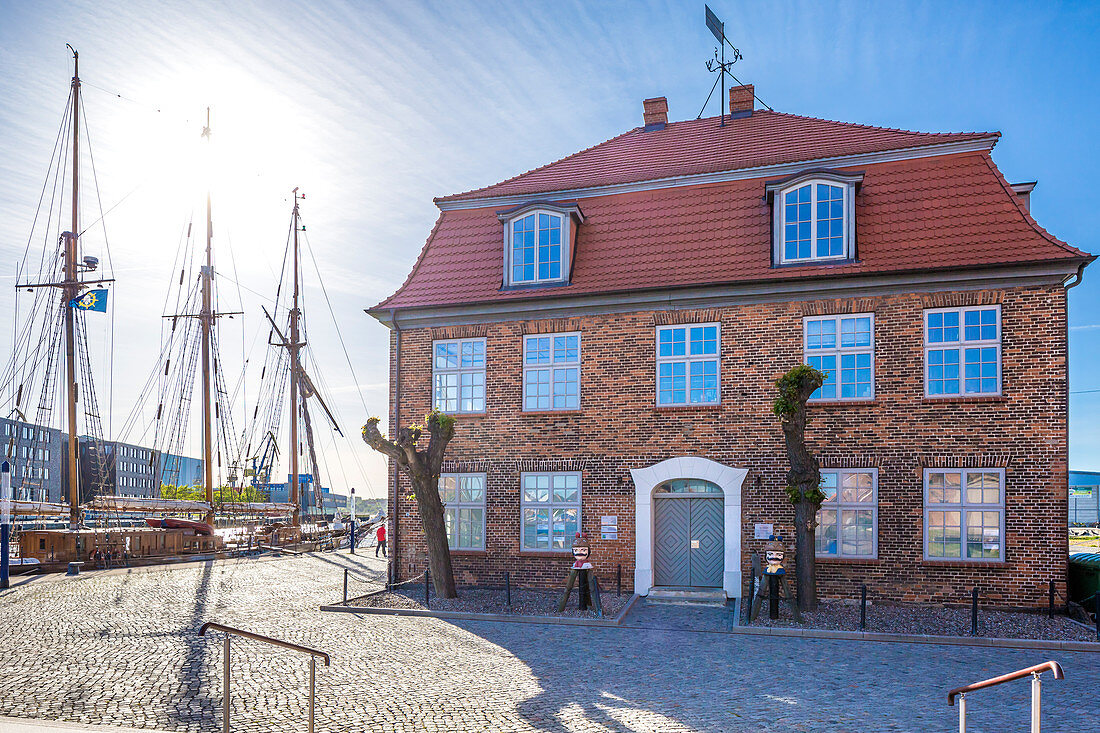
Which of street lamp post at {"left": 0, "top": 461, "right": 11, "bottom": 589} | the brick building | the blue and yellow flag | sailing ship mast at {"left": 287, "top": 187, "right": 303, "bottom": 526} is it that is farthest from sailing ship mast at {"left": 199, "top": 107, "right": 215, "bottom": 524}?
the brick building

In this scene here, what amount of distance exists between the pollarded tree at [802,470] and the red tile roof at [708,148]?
6120 millimetres

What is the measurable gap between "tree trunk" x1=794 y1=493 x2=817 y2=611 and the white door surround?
2.13 m

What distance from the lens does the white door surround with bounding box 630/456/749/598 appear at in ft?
59.8

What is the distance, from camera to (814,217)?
1867cm

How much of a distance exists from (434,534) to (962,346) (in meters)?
11.5

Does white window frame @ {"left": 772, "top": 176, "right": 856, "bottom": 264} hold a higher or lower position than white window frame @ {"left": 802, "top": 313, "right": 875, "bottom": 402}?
higher

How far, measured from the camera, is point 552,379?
20.3 metres

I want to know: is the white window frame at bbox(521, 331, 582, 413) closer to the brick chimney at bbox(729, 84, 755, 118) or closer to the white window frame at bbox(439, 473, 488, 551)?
the white window frame at bbox(439, 473, 488, 551)

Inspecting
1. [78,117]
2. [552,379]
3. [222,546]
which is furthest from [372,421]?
[78,117]

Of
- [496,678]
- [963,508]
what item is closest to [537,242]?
[963,508]

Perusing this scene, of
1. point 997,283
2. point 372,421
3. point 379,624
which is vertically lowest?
point 379,624

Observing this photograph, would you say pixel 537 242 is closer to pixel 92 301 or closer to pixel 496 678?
pixel 496 678

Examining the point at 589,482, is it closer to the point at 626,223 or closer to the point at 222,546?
the point at 626,223

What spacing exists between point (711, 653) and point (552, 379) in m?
8.77
